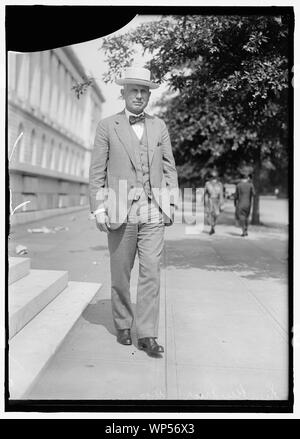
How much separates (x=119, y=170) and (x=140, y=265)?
754 millimetres

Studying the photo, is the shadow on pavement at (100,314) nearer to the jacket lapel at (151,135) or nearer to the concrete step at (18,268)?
the concrete step at (18,268)

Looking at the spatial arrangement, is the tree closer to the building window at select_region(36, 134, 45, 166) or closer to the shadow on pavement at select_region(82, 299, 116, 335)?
the shadow on pavement at select_region(82, 299, 116, 335)

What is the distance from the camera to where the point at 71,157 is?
3256 centimetres

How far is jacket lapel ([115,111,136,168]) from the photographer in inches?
164

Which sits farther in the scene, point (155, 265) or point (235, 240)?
point (235, 240)

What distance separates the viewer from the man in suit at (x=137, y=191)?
4.16 metres

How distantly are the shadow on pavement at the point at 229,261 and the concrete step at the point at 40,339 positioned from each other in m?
3.09

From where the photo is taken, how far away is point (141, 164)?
4.19 m

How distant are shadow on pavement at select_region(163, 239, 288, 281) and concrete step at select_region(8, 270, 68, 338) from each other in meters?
3.10

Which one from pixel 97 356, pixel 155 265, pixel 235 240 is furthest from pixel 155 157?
pixel 235 240

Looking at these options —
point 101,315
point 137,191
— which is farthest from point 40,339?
point 137,191
